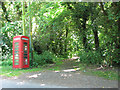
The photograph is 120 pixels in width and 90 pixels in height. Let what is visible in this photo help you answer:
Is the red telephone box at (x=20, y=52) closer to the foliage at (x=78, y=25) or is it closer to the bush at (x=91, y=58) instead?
Result: the foliage at (x=78, y=25)

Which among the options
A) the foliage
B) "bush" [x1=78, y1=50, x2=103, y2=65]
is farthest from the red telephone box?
"bush" [x1=78, y1=50, x2=103, y2=65]

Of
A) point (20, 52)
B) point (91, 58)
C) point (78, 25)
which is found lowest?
point (91, 58)

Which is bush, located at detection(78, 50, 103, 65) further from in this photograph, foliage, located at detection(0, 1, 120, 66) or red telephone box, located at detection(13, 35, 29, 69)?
red telephone box, located at detection(13, 35, 29, 69)

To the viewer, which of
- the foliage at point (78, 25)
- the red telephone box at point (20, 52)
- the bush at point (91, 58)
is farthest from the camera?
the bush at point (91, 58)

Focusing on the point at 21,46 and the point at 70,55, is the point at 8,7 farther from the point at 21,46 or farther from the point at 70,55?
the point at 70,55

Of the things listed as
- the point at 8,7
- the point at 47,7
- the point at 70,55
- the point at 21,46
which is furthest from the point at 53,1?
the point at 70,55

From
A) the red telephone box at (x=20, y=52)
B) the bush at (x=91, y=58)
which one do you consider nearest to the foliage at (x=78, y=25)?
the bush at (x=91, y=58)

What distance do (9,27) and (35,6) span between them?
332 centimetres

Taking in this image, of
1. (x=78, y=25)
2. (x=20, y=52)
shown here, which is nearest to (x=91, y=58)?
(x=78, y=25)

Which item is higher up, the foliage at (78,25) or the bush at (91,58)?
the foliage at (78,25)

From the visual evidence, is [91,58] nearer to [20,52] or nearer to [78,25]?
[78,25]

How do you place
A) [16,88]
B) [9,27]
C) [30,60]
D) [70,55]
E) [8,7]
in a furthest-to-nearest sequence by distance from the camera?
[70,55] < [8,7] < [9,27] < [30,60] < [16,88]

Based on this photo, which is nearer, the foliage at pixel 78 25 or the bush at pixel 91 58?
the foliage at pixel 78 25

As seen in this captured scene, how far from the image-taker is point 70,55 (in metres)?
15.4
